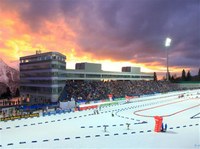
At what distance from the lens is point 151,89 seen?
108 metres

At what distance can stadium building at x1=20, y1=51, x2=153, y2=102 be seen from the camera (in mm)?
69312

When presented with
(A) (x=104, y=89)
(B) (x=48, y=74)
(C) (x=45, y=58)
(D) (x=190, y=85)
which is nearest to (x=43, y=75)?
(B) (x=48, y=74)

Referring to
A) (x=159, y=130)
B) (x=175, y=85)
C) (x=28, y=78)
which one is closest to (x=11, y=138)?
(x=159, y=130)

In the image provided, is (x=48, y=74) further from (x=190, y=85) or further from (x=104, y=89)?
(x=190, y=85)

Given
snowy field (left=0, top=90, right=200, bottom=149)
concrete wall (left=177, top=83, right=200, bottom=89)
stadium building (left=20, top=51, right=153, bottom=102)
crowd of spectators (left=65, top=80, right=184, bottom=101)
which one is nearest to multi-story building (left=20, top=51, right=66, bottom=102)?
stadium building (left=20, top=51, right=153, bottom=102)

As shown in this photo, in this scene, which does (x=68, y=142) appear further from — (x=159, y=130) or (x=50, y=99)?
(x=50, y=99)

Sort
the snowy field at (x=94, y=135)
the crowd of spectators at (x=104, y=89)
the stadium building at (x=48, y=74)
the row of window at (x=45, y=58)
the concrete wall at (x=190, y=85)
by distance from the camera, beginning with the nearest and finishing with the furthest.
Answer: the snowy field at (x=94, y=135) → the stadium building at (x=48, y=74) → the row of window at (x=45, y=58) → the crowd of spectators at (x=104, y=89) → the concrete wall at (x=190, y=85)

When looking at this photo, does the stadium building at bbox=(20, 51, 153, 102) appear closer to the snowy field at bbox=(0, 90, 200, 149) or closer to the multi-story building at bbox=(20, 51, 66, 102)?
the multi-story building at bbox=(20, 51, 66, 102)

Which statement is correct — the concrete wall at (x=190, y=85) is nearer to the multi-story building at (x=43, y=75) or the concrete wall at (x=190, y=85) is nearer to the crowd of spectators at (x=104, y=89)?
the crowd of spectators at (x=104, y=89)

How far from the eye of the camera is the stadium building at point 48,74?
2729 inches

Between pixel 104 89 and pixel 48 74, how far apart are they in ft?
76.4

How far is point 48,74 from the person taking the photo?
6988 centimetres

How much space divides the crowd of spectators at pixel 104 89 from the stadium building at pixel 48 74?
132 inches

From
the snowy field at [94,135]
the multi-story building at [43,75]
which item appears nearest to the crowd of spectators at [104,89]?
the multi-story building at [43,75]
